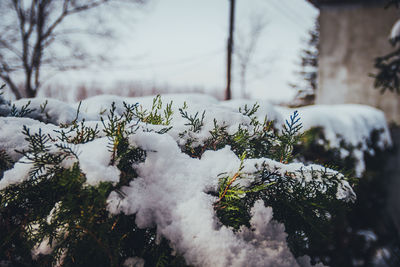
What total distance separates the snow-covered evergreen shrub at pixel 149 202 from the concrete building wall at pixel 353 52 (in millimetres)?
12391

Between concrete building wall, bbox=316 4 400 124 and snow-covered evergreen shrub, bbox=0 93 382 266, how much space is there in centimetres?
1239

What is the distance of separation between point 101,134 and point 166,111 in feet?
1.10

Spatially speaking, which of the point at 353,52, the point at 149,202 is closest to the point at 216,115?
the point at 149,202

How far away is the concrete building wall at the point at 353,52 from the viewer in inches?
431

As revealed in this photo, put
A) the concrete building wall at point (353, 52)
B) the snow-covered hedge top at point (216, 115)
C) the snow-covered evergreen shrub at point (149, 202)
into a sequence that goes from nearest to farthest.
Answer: the snow-covered evergreen shrub at point (149, 202) → the snow-covered hedge top at point (216, 115) → the concrete building wall at point (353, 52)

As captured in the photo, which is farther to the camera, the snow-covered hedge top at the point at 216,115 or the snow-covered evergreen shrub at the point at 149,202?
the snow-covered hedge top at the point at 216,115

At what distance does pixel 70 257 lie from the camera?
830 millimetres

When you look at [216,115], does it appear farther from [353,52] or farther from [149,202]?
[353,52]

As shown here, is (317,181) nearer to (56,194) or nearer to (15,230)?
(56,194)

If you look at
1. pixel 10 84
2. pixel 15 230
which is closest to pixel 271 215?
pixel 15 230

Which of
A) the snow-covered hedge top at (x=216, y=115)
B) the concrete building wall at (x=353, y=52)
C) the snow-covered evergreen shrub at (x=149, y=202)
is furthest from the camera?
the concrete building wall at (x=353, y=52)

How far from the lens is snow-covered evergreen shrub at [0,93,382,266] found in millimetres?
743

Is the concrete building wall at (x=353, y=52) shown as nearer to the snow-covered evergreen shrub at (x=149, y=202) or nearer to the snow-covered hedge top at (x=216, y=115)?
the snow-covered hedge top at (x=216, y=115)

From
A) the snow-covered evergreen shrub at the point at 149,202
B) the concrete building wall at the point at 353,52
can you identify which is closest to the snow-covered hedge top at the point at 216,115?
the snow-covered evergreen shrub at the point at 149,202
